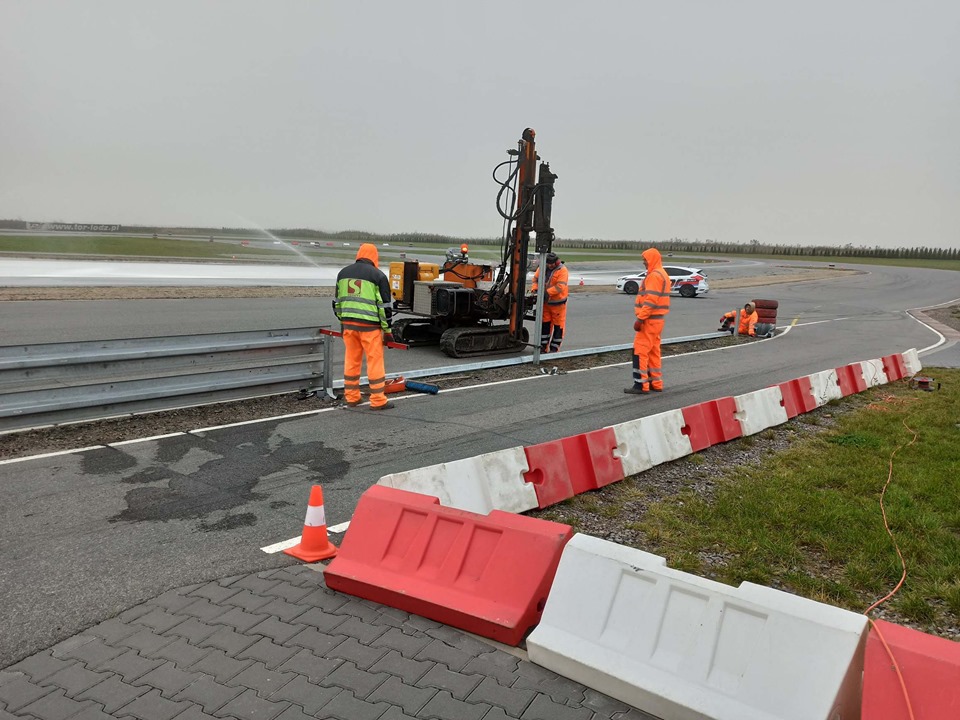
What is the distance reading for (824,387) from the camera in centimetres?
1048

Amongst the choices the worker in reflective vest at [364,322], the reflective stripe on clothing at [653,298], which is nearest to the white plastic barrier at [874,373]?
the reflective stripe on clothing at [653,298]

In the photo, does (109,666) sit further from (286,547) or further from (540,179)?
(540,179)

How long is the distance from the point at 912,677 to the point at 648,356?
26.8 ft

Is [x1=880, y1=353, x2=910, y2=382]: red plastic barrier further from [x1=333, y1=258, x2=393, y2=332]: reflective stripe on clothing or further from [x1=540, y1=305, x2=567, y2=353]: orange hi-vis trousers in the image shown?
[x1=333, y1=258, x2=393, y2=332]: reflective stripe on clothing

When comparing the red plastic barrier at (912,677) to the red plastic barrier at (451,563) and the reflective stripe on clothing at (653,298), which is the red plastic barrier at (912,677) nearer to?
the red plastic barrier at (451,563)

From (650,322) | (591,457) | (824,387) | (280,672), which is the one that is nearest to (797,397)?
(824,387)

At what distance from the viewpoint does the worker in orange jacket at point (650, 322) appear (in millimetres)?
10336

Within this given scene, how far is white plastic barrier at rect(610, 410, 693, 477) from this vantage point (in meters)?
6.73

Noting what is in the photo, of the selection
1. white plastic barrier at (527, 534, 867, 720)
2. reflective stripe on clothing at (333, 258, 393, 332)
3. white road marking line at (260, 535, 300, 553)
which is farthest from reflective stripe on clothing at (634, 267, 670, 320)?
white plastic barrier at (527, 534, 867, 720)

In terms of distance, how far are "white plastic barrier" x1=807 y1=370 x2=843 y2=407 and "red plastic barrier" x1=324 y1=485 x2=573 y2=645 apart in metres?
7.69

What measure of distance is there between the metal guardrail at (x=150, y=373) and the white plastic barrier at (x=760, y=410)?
5.40m

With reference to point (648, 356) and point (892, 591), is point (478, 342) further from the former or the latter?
point (892, 591)

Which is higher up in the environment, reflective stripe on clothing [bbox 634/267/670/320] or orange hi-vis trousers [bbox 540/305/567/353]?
reflective stripe on clothing [bbox 634/267/670/320]

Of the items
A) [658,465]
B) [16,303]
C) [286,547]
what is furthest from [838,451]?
[16,303]
